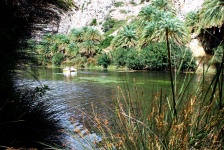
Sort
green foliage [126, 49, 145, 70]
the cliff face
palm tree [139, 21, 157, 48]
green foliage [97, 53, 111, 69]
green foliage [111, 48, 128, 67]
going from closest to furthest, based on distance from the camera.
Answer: palm tree [139, 21, 157, 48]
green foliage [126, 49, 145, 70]
green foliage [111, 48, 128, 67]
green foliage [97, 53, 111, 69]
the cliff face

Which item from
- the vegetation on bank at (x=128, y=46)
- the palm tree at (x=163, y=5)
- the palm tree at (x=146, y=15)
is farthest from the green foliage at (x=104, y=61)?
the palm tree at (x=163, y=5)

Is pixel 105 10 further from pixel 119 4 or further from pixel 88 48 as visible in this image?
pixel 88 48

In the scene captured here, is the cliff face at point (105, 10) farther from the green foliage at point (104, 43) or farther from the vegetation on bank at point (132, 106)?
the vegetation on bank at point (132, 106)

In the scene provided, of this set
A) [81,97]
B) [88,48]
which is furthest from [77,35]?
[81,97]

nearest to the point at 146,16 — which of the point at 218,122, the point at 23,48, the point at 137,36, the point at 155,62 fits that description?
the point at 137,36

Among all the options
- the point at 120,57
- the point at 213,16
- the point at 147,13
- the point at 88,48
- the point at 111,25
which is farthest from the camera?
the point at 111,25

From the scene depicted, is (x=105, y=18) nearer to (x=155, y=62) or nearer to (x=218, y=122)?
(x=155, y=62)

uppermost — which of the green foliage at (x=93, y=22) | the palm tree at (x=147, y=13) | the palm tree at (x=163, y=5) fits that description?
the green foliage at (x=93, y=22)

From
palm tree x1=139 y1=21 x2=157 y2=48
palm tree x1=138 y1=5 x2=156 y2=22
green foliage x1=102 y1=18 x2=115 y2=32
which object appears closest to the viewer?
palm tree x1=139 y1=21 x2=157 y2=48

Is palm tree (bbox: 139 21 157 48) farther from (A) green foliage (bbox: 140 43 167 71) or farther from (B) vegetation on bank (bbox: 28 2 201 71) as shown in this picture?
(A) green foliage (bbox: 140 43 167 71)

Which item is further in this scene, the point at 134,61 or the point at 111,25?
the point at 111,25

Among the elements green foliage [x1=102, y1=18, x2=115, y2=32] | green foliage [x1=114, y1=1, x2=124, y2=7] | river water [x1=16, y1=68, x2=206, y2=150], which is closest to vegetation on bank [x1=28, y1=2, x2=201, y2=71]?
river water [x1=16, y1=68, x2=206, y2=150]

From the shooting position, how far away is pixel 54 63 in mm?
71312

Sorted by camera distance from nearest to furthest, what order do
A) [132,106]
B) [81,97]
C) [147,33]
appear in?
[132,106]
[81,97]
[147,33]
